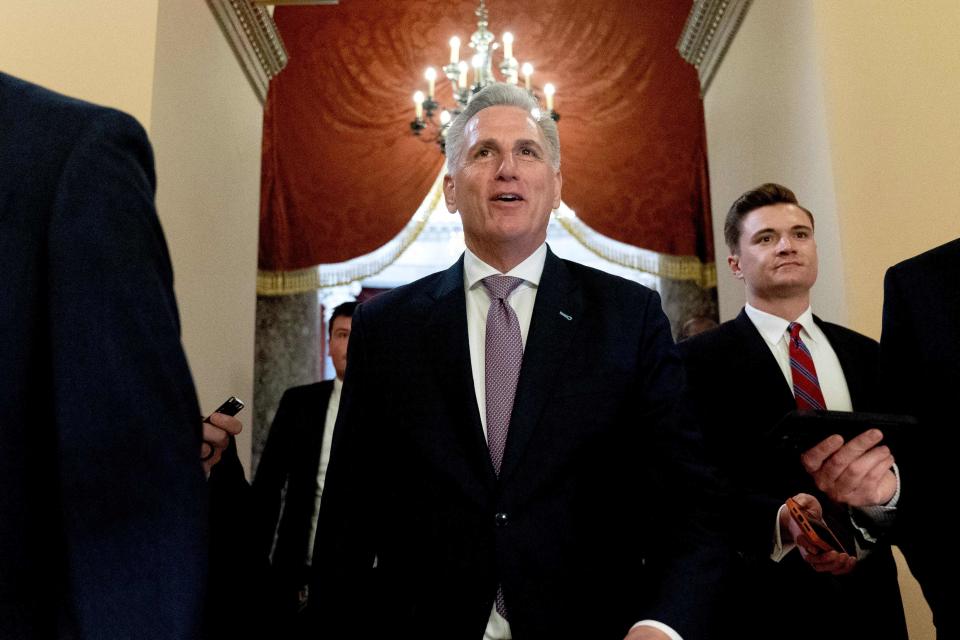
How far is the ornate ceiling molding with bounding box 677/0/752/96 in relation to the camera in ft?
15.2

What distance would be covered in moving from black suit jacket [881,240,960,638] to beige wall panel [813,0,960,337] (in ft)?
4.61

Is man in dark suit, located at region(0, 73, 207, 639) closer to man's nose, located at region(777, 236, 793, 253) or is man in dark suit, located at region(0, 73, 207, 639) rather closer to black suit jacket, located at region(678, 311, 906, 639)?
black suit jacket, located at region(678, 311, 906, 639)

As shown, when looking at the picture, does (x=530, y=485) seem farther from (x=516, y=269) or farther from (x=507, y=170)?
(x=507, y=170)

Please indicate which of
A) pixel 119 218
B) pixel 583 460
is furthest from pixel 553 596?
pixel 119 218

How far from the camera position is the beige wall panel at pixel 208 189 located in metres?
3.40

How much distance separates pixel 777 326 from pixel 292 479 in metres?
2.22

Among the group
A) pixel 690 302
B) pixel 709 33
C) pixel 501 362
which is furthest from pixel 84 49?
Answer: pixel 690 302

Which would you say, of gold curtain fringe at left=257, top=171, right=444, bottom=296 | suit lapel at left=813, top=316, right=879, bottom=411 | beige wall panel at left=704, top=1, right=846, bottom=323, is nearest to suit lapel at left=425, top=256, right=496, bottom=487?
suit lapel at left=813, top=316, right=879, bottom=411

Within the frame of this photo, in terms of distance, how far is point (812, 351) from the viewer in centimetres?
254

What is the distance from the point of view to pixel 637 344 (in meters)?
1.75

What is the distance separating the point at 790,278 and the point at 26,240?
2.17m

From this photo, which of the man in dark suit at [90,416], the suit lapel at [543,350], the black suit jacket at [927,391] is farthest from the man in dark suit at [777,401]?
the man in dark suit at [90,416]

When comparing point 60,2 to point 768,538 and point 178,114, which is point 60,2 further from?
point 768,538

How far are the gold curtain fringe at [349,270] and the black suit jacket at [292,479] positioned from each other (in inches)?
73.7
